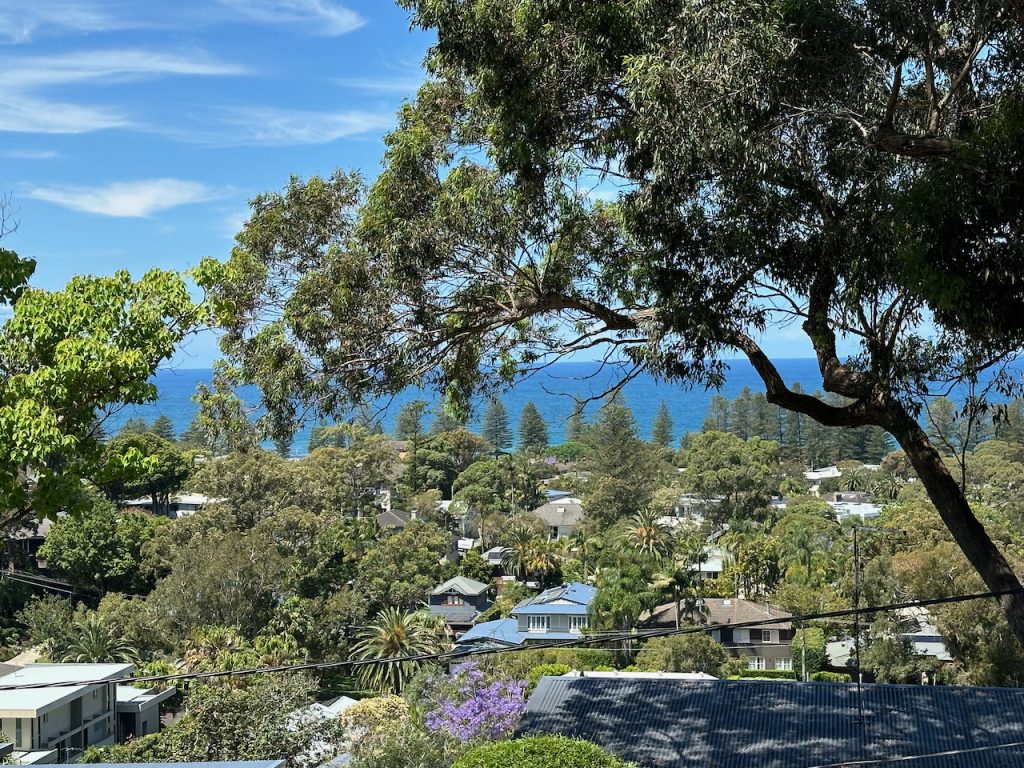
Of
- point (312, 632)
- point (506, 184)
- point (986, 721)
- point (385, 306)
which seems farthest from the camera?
point (312, 632)

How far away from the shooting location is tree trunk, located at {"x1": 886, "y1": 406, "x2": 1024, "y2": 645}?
5.63 meters

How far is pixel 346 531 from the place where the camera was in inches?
1275

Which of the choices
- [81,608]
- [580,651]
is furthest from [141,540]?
[580,651]

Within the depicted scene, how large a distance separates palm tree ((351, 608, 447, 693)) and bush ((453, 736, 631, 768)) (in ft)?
60.1

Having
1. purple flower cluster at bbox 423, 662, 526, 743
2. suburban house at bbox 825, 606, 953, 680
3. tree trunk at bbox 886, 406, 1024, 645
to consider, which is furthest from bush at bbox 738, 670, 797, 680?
tree trunk at bbox 886, 406, 1024, 645

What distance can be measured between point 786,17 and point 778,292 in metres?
1.72

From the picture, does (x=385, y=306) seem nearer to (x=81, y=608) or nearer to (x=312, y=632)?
(x=312, y=632)

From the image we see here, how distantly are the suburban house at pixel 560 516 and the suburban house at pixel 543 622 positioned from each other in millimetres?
13907

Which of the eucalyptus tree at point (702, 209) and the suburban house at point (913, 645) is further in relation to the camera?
the suburban house at point (913, 645)

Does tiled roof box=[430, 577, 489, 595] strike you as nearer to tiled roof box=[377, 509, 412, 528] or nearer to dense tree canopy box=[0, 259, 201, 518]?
tiled roof box=[377, 509, 412, 528]

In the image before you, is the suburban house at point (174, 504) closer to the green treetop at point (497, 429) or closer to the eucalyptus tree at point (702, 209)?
the eucalyptus tree at point (702, 209)

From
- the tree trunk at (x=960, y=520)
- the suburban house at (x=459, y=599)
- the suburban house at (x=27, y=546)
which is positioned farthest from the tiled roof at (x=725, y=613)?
the tree trunk at (x=960, y=520)

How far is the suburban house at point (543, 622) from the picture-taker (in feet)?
91.1

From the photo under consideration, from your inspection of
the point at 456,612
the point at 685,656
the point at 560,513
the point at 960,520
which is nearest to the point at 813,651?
the point at 685,656
